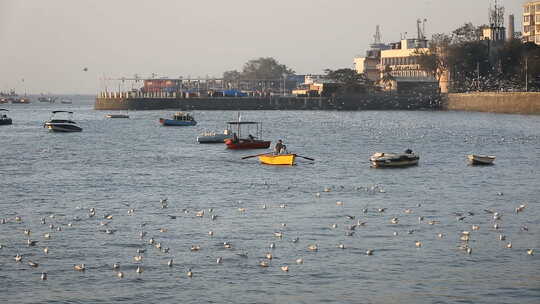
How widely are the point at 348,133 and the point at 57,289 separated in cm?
10422

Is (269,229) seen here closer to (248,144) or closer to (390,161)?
(390,161)

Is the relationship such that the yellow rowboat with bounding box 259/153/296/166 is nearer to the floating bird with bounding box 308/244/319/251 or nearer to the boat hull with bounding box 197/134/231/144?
the boat hull with bounding box 197/134/231/144

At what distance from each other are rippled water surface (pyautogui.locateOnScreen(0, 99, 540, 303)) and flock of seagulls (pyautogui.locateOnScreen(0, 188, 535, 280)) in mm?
144

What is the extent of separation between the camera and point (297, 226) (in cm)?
4997

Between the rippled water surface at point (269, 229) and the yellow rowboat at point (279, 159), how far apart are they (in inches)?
47.4

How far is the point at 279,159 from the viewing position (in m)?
83.9

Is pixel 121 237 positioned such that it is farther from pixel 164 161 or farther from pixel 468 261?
pixel 164 161

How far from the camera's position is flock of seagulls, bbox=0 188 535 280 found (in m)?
41.5

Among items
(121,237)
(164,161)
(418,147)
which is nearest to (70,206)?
(121,237)

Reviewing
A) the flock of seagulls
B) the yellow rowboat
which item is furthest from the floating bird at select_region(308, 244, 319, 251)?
the yellow rowboat

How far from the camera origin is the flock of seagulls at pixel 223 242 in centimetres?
4147

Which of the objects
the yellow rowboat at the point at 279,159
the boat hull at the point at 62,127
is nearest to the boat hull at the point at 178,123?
the boat hull at the point at 62,127

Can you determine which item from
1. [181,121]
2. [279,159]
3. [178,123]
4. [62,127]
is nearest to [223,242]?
[279,159]

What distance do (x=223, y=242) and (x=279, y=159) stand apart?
3874 centimetres
